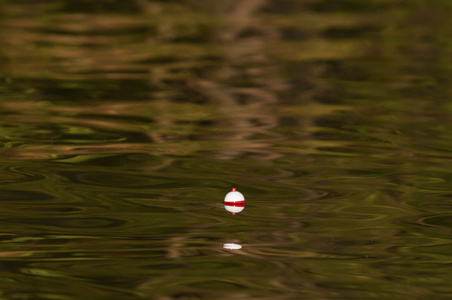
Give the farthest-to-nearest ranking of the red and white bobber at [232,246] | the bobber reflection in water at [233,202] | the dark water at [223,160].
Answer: the bobber reflection in water at [233,202] < the red and white bobber at [232,246] < the dark water at [223,160]

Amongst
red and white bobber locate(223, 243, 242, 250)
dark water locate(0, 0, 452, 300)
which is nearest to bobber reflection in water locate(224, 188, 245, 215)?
dark water locate(0, 0, 452, 300)

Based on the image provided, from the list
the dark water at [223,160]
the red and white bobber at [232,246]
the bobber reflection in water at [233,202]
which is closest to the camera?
the dark water at [223,160]

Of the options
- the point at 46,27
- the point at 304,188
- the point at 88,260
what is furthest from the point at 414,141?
the point at 46,27

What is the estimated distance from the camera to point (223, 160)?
490cm

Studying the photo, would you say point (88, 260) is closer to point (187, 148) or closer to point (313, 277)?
point (313, 277)

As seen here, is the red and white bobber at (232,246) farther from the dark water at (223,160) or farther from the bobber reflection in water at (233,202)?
the bobber reflection in water at (233,202)

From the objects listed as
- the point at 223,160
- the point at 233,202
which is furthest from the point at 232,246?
the point at 223,160

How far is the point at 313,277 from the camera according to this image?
3.31 meters

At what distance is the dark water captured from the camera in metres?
3.37

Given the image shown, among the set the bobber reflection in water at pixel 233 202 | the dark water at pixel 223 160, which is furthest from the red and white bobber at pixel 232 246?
the bobber reflection in water at pixel 233 202

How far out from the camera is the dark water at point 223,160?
3.37 meters

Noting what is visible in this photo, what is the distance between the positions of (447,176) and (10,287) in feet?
7.93

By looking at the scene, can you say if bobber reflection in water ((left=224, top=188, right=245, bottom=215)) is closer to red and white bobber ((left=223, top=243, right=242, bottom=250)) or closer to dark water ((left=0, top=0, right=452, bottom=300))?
dark water ((left=0, top=0, right=452, bottom=300))

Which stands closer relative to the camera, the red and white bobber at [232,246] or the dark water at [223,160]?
the dark water at [223,160]
